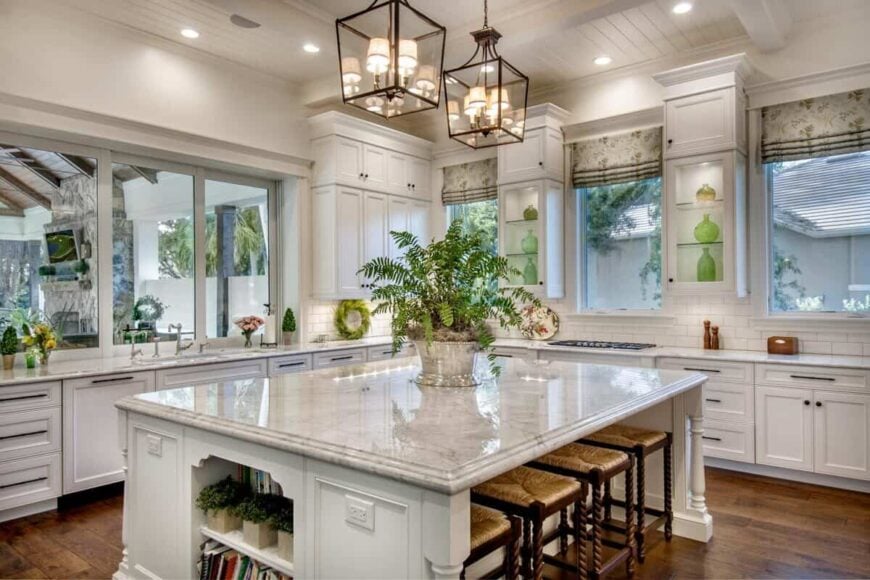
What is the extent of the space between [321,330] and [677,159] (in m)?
3.56

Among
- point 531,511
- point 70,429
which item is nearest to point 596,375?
point 531,511

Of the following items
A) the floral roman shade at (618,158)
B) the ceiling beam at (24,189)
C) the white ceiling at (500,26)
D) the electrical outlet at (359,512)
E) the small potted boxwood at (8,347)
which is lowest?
the electrical outlet at (359,512)

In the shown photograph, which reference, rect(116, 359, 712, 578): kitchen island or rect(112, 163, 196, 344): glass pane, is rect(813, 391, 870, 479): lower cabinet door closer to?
rect(116, 359, 712, 578): kitchen island

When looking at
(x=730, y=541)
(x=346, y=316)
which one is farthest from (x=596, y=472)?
(x=346, y=316)

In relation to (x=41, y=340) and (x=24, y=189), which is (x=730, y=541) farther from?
(x=24, y=189)

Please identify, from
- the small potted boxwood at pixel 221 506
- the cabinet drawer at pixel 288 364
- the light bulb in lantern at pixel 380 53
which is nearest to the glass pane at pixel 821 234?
the light bulb in lantern at pixel 380 53

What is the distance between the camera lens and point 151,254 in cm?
479

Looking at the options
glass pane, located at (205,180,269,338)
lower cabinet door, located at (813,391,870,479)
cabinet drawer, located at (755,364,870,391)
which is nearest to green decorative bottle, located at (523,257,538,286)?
cabinet drawer, located at (755,364,870,391)

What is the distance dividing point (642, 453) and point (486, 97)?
197 cm

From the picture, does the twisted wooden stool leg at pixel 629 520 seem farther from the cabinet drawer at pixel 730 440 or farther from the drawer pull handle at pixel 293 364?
the drawer pull handle at pixel 293 364

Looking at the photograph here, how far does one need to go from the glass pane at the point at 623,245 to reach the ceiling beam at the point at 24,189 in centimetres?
447

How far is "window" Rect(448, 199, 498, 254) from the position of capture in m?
6.33

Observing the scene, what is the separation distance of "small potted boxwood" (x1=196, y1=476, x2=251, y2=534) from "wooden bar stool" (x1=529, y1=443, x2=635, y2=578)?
123 centimetres

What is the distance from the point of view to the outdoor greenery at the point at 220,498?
220 cm
